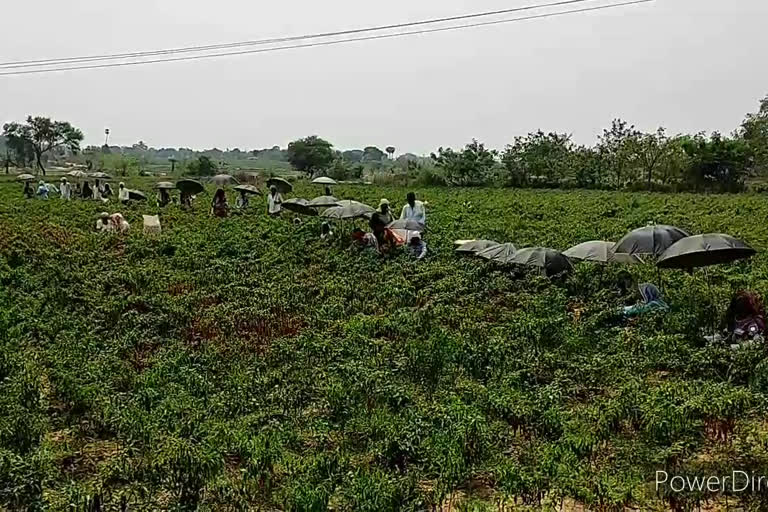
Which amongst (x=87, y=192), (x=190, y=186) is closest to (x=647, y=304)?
(x=190, y=186)

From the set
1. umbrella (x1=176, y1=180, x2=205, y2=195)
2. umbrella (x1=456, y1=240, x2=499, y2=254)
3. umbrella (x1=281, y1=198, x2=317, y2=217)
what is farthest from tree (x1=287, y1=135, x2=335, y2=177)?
umbrella (x1=456, y1=240, x2=499, y2=254)

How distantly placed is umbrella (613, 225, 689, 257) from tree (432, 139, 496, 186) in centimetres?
3632

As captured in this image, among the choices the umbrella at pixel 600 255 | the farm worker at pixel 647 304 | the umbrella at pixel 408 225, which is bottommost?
the farm worker at pixel 647 304

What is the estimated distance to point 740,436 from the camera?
631 centimetres

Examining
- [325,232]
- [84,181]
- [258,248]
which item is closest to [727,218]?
[325,232]

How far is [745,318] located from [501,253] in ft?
16.9

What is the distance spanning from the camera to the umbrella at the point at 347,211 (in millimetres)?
17188

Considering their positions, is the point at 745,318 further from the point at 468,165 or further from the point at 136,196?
the point at 468,165

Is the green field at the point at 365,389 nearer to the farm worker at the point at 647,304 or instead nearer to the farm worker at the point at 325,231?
the farm worker at the point at 647,304

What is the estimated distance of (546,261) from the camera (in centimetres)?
1271

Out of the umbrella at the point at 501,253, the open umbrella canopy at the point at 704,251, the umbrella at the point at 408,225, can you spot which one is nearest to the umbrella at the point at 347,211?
the umbrella at the point at 408,225

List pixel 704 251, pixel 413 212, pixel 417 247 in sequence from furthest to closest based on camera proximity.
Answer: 1. pixel 413 212
2. pixel 417 247
3. pixel 704 251

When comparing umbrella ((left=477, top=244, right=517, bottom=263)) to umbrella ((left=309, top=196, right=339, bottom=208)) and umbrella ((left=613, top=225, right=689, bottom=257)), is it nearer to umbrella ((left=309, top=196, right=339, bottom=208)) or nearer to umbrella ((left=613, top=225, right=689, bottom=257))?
umbrella ((left=613, top=225, right=689, bottom=257))

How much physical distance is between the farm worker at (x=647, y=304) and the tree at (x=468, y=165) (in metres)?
37.2
